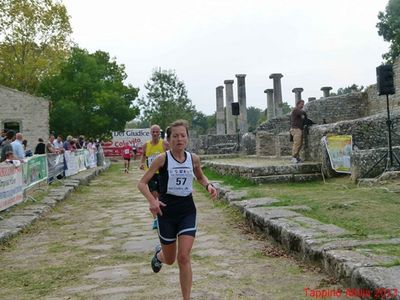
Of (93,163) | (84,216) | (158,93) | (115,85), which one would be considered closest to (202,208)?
(84,216)

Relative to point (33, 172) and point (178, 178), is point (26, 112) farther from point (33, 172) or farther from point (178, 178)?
point (178, 178)

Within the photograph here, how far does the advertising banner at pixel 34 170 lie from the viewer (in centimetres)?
1069

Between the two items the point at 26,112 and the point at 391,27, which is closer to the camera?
the point at 26,112

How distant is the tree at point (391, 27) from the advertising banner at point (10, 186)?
37192mm

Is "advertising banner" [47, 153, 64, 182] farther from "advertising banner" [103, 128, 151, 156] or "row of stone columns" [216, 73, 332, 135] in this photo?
"advertising banner" [103, 128, 151, 156]

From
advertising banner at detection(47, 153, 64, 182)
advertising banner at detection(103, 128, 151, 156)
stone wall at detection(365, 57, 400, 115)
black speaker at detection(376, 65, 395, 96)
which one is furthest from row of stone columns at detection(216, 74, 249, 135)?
black speaker at detection(376, 65, 395, 96)

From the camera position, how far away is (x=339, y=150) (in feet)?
35.9

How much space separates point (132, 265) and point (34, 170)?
24.2ft

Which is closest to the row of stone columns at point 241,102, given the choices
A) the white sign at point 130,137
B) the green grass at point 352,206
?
the white sign at point 130,137

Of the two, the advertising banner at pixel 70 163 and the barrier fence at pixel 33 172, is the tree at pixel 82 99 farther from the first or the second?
the advertising banner at pixel 70 163

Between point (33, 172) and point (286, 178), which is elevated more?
point (33, 172)

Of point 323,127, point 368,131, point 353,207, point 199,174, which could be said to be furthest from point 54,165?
point 199,174

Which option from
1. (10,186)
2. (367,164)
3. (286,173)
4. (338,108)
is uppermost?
(338,108)

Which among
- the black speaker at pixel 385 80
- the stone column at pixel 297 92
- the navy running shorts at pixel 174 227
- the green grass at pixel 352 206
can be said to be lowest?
the green grass at pixel 352 206
